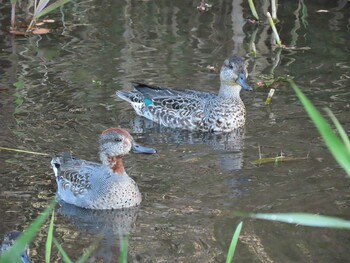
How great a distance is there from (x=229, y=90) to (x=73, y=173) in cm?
265

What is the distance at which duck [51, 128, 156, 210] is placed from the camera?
24.5 feet

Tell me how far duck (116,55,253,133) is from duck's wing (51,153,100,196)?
1922 mm

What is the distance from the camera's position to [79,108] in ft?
32.0

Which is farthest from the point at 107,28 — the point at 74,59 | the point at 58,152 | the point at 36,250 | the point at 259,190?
the point at 36,250

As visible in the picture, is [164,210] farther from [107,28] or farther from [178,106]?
[107,28]

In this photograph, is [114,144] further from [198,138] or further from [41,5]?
[41,5]

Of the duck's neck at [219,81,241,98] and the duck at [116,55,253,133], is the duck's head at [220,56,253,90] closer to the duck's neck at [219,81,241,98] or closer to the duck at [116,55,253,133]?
the duck at [116,55,253,133]

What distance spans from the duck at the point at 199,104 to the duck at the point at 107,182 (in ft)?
6.49

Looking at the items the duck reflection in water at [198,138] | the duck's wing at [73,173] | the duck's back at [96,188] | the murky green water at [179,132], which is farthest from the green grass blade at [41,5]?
the duck's back at [96,188]

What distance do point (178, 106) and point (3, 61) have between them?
2.47 m

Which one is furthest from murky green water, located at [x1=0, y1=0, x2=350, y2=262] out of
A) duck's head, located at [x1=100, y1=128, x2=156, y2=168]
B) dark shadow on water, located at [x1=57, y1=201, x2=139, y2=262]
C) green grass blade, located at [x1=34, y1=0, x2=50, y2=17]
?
green grass blade, located at [x1=34, y1=0, x2=50, y2=17]

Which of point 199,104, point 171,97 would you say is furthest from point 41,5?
point 199,104

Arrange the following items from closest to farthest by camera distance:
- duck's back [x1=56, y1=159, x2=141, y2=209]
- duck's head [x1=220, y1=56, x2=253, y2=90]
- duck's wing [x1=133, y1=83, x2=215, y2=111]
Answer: duck's back [x1=56, y1=159, x2=141, y2=209] < duck's head [x1=220, y1=56, x2=253, y2=90] < duck's wing [x1=133, y1=83, x2=215, y2=111]

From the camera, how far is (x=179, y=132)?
9547mm
